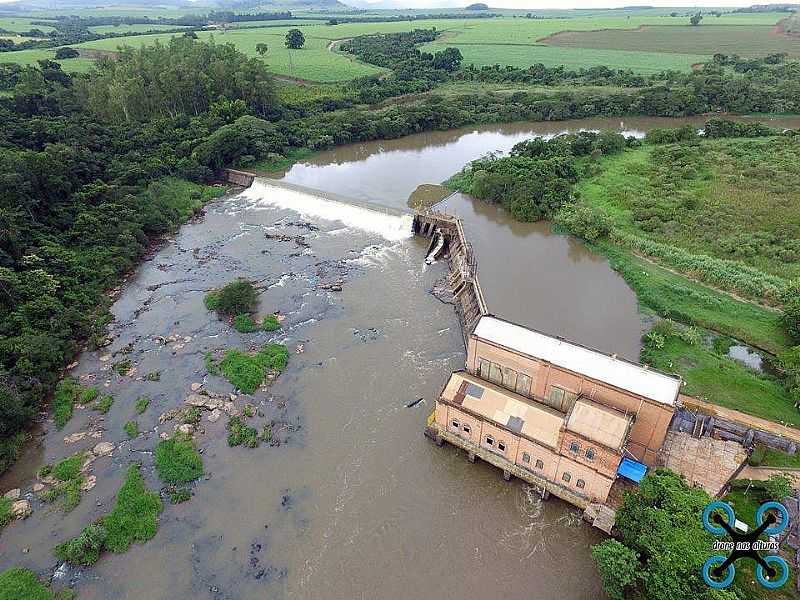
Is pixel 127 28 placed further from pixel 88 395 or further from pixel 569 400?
pixel 569 400

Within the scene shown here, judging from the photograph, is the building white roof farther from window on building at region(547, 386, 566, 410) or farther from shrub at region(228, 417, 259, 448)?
shrub at region(228, 417, 259, 448)

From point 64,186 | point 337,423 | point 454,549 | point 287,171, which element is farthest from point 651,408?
point 287,171

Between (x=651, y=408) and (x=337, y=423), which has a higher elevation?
(x=651, y=408)

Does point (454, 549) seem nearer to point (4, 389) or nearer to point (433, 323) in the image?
point (433, 323)

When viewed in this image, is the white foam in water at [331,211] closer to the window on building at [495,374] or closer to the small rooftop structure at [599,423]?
the window on building at [495,374]

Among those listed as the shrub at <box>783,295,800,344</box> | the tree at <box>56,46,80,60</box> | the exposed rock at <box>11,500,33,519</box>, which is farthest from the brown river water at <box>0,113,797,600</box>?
the tree at <box>56,46,80,60</box>
